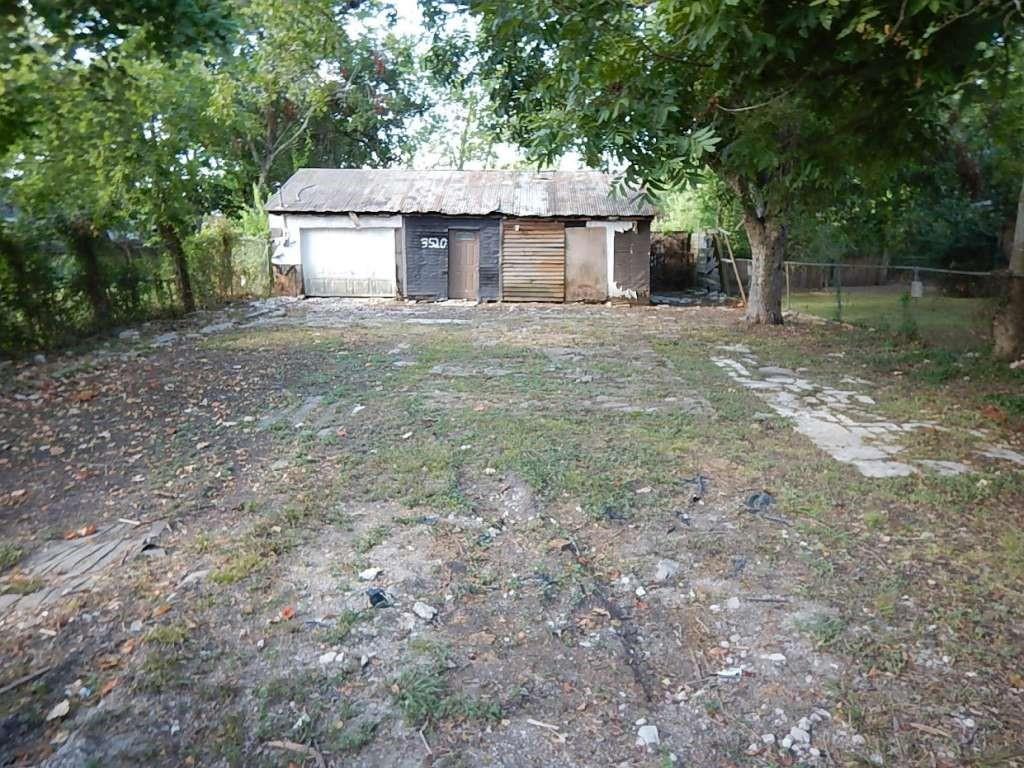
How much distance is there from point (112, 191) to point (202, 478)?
29.7 ft

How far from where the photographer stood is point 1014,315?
8.92m

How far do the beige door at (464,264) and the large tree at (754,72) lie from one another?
13.0 meters

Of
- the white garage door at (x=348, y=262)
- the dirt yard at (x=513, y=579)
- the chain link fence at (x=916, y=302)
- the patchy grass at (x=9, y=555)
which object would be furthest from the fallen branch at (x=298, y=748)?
the white garage door at (x=348, y=262)

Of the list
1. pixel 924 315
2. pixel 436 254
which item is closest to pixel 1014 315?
pixel 924 315

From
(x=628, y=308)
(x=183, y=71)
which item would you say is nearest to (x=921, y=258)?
(x=628, y=308)

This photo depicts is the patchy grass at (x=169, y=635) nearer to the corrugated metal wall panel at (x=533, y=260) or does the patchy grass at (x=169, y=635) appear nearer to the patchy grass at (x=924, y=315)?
the patchy grass at (x=924, y=315)

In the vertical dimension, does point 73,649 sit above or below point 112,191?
below

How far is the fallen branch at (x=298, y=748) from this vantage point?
2412 millimetres

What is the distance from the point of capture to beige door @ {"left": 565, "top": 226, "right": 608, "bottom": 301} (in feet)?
65.4

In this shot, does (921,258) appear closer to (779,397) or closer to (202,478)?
(779,397)

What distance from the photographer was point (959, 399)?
7363mm

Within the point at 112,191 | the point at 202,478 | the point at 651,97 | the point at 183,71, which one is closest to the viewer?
the point at 202,478

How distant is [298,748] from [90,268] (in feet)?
37.1

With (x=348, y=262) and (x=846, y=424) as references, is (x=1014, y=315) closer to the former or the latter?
(x=846, y=424)
